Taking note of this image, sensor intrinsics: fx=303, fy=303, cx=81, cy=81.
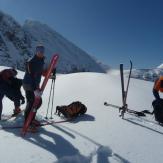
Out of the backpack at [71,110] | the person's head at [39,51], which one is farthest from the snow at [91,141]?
the person's head at [39,51]

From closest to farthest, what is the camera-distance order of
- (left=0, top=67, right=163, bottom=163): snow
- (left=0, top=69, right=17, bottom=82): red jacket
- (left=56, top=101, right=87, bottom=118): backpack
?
1. (left=0, top=67, right=163, bottom=163): snow
2. (left=0, top=69, right=17, bottom=82): red jacket
3. (left=56, top=101, right=87, bottom=118): backpack

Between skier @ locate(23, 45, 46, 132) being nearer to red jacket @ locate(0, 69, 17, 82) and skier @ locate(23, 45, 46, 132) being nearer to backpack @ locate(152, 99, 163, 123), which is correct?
red jacket @ locate(0, 69, 17, 82)

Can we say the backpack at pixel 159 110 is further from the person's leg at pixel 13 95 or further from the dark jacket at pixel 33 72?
the person's leg at pixel 13 95

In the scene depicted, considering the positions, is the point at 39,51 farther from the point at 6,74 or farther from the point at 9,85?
the point at 9,85

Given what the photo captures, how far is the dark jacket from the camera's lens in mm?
7459

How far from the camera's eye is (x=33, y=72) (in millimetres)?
7512

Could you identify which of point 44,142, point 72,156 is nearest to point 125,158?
point 72,156

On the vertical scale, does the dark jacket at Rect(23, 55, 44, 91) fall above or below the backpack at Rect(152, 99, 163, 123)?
above

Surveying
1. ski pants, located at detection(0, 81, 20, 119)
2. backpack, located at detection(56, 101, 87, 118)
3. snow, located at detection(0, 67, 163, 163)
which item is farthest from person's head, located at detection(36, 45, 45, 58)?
backpack, located at detection(56, 101, 87, 118)

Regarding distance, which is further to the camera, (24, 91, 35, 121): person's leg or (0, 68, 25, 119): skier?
(0, 68, 25, 119): skier

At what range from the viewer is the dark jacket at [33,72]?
294 inches

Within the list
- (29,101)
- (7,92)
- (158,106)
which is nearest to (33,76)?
(29,101)

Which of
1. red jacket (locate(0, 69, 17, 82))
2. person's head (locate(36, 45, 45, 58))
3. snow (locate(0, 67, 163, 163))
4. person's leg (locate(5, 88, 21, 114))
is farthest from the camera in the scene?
person's leg (locate(5, 88, 21, 114))

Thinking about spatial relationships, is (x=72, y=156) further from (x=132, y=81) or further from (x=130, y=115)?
(x=132, y=81)
